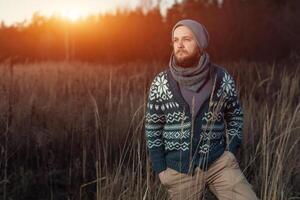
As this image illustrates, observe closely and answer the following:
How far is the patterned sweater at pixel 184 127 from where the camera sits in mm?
3156

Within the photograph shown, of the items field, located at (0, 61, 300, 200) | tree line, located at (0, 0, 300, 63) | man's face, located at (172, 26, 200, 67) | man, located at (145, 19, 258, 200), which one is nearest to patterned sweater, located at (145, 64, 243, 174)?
man, located at (145, 19, 258, 200)

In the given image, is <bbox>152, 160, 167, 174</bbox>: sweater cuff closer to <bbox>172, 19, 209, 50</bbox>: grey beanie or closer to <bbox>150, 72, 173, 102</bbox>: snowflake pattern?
<bbox>150, 72, 173, 102</bbox>: snowflake pattern

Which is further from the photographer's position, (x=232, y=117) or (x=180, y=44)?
(x=232, y=117)

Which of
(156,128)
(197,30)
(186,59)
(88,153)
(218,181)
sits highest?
(197,30)

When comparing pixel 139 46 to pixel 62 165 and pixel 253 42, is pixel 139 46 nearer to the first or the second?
pixel 253 42

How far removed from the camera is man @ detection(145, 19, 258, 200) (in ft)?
10.3

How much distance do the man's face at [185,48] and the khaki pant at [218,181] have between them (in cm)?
55

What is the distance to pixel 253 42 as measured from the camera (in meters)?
13.8

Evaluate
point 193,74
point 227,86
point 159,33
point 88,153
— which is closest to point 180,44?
point 193,74

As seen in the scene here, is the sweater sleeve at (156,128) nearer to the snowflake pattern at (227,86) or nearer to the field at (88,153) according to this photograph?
the snowflake pattern at (227,86)

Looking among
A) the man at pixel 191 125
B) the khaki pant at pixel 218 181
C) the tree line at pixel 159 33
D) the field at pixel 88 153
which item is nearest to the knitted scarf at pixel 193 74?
the man at pixel 191 125

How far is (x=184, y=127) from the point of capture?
316cm

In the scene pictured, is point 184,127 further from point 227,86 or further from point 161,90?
point 227,86

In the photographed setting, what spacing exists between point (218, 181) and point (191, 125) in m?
0.36
